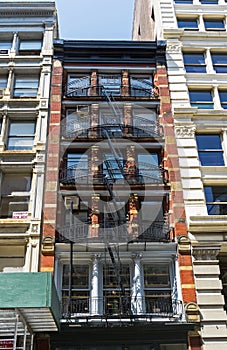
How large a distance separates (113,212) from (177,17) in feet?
48.9

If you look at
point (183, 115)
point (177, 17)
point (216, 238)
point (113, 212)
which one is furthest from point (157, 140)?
point (177, 17)

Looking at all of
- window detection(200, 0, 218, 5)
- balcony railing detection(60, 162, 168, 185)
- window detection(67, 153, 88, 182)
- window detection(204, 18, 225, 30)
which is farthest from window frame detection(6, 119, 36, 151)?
window detection(200, 0, 218, 5)

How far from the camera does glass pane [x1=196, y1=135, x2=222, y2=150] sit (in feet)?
73.0

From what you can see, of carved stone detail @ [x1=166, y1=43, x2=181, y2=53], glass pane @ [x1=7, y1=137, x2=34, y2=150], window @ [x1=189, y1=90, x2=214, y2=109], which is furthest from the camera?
carved stone detail @ [x1=166, y1=43, x2=181, y2=53]

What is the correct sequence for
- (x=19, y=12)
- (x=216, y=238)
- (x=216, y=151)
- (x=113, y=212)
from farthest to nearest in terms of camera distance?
1. (x=19, y=12)
2. (x=216, y=151)
3. (x=113, y=212)
4. (x=216, y=238)

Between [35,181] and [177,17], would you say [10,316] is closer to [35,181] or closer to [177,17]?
[35,181]

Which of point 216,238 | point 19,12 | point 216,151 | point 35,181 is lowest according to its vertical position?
point 216,238

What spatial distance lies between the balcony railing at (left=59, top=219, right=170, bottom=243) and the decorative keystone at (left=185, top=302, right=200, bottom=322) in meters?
3.11

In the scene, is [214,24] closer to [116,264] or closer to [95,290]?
[116,264]

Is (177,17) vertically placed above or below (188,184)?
above

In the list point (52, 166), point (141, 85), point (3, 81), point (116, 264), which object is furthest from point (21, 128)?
point (116, 264)

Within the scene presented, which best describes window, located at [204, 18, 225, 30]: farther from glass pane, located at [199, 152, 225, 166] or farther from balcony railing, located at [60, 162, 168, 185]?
balcony railing, located at [60, 162, 168, 185]

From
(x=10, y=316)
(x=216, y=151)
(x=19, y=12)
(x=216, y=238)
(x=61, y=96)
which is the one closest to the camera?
(x=10, y=316)

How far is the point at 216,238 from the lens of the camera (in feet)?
61.0
